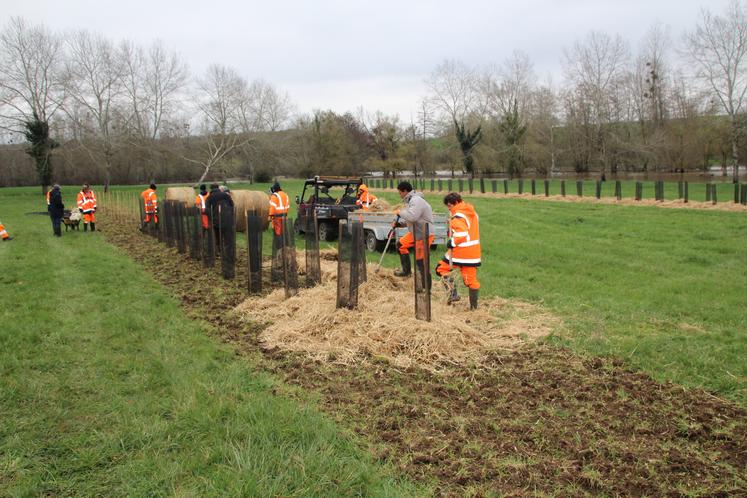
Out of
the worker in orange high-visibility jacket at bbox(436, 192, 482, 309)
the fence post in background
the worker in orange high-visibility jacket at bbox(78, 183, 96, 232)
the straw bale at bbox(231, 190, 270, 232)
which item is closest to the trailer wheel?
the fence post in background

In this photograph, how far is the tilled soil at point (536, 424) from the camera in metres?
3.59

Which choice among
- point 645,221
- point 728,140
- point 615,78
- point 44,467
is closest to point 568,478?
point 44,467

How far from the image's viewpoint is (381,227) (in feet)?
41.9

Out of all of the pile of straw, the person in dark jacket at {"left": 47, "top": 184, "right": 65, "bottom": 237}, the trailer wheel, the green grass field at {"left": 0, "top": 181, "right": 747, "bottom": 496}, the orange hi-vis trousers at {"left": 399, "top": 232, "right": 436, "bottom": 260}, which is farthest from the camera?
the person in dark jacket at {"left": 47, "top": 184, "right": 65, "bottom": 237}

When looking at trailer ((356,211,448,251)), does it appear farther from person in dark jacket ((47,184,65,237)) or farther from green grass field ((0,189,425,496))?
person in dark jacket ((47,184,65,237))

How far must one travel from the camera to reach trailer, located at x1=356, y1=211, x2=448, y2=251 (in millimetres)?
12344

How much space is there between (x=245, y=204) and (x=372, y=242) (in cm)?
622

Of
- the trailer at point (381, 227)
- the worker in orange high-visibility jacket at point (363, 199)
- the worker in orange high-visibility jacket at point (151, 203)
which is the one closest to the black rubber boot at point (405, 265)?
the trailer at point (381, 227)

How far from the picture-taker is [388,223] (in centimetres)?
1264

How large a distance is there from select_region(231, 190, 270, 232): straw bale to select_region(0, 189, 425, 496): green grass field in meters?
9.77

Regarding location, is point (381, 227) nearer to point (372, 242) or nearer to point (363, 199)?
point (372, 242)

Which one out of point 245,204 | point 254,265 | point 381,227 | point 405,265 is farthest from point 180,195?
point 405,265

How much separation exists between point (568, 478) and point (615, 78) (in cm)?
4996

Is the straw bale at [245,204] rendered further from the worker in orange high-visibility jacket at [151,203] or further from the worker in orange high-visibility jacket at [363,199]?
the worker in orange high-visibility jacket at [363,199]
